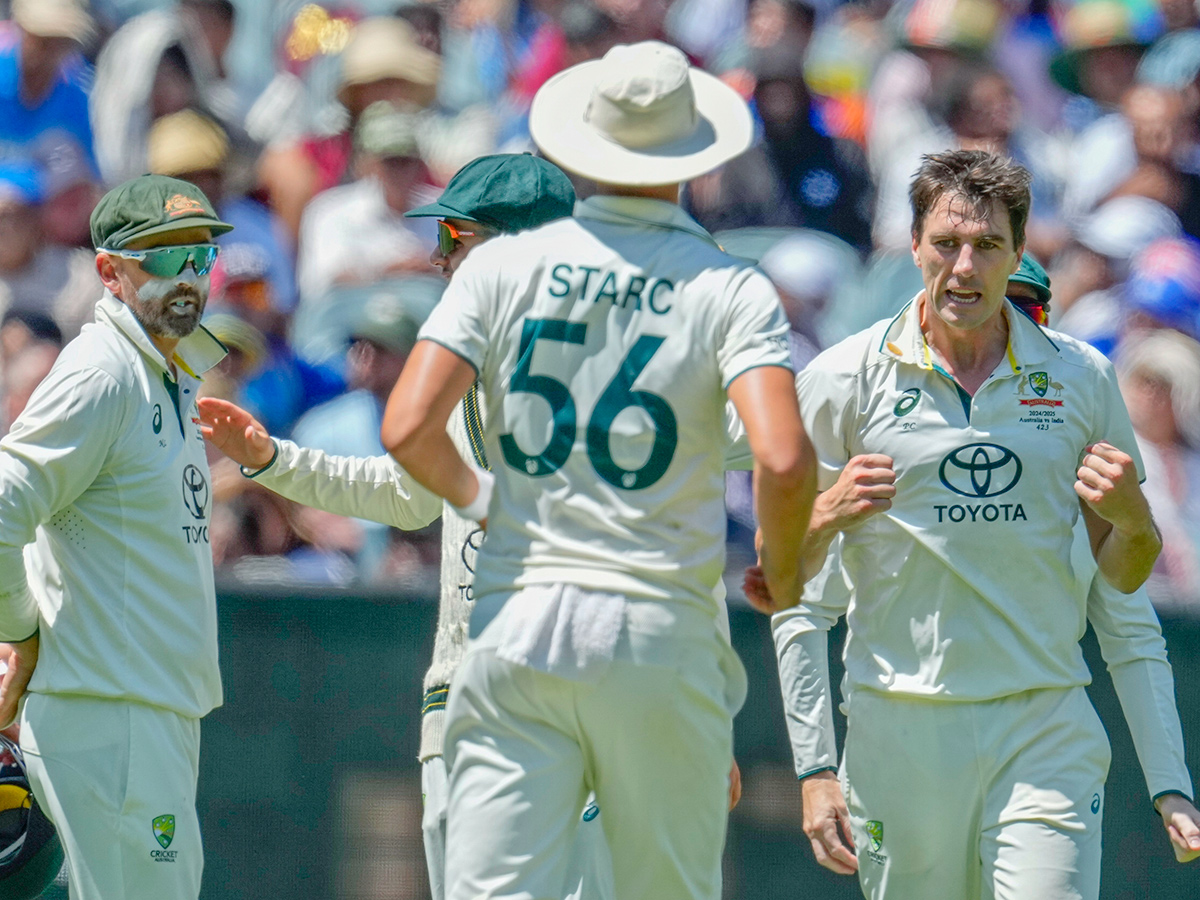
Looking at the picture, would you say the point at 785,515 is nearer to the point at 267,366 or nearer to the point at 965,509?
the point at 965,509

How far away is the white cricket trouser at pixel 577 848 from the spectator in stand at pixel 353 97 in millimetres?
4248

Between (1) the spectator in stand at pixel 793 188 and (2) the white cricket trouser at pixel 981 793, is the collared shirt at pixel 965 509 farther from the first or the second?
(1) the spectator in stand at pixel 793 188

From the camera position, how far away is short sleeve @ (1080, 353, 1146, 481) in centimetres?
419

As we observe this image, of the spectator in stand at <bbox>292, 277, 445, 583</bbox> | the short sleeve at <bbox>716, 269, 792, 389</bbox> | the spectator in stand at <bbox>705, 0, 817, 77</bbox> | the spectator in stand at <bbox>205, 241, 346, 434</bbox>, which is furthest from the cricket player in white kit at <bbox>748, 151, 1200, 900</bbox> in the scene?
the spectator in stand at <bbox>705, 0, 817, 77</bbox>

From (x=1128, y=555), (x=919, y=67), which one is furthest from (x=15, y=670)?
(x=919, y=67)

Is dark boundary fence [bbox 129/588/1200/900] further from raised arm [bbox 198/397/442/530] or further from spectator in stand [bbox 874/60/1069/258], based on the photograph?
spectator in stand [bbox 874/60/1069/258]

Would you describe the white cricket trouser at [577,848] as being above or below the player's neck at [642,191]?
below

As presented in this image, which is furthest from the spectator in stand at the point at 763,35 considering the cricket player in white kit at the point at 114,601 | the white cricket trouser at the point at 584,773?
the white cricket trouser at the point at 584,773

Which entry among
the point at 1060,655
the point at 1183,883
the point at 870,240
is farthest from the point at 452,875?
the point at 870,240

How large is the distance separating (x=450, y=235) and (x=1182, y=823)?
258 cm

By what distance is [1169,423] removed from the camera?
768 cm

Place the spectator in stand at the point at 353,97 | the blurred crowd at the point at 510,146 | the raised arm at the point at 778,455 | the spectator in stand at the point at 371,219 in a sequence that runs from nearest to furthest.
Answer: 1. the raised arm at the point at 778,455
2. the blurred crowd at the point at 510,146
3. the spectator in stand at the point at 371,219
4. the spectator in stand at the point at 353,97

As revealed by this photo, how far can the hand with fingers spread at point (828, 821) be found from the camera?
160 inches

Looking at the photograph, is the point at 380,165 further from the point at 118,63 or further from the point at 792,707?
the point at 792,707
